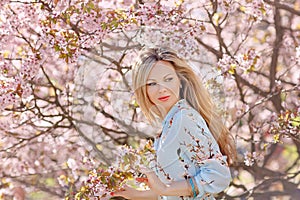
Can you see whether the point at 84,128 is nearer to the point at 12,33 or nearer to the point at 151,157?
the point at 151,157

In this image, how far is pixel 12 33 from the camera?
2.89m

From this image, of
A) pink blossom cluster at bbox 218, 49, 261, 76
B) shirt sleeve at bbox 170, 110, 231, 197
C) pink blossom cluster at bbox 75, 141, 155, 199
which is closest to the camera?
shirt sleeve at bbox 170, 110, 231, 197

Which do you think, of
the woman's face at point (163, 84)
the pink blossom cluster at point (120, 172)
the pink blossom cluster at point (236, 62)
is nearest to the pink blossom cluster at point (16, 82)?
the pink blossom cluster at point (120, 172)

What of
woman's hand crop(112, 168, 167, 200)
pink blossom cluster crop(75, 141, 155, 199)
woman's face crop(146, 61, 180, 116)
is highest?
woman's face crop(146, 61, 180, 116)

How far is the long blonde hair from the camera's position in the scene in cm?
183

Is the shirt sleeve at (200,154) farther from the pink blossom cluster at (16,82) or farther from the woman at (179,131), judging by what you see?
the pink blossom cluster at (16,82)

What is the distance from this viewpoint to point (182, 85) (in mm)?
1865

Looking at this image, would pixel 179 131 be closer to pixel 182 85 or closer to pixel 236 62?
pixel 182 85

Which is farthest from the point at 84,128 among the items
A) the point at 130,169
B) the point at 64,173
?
the point at 64,173

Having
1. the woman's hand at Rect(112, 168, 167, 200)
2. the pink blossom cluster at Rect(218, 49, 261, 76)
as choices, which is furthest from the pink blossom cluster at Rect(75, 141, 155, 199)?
the pink blossom cluster at Rect(218, 49, 261, 76)

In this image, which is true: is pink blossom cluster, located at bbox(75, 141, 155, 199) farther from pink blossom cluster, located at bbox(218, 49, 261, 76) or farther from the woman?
pink blossom cluster, located at bbox(218, 49, 261, 76)

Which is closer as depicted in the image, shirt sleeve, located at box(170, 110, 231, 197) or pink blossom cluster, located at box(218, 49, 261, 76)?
shirt sleeve, located at box(170, 110, 231, 197)

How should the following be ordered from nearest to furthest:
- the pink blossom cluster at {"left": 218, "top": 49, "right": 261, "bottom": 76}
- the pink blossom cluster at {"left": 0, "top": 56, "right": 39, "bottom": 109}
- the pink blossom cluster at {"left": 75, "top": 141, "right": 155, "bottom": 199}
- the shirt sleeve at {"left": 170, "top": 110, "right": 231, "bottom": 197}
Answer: the shirt sleeve at {"left": 170, "top": 110, "right": 231, "bottom": 197}, the pink blossom cluster at {"left": 75, "top": 141, "right": 155, "bottom": 199}, the pink blossom cluster at {"left": 0, "top": 56, "right": 39, "bottom": 109}, the pink blossom cluster at {"left": 218, "top": 49, "right": 261, "bottom": 76}

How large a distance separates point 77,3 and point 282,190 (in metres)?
1.74
